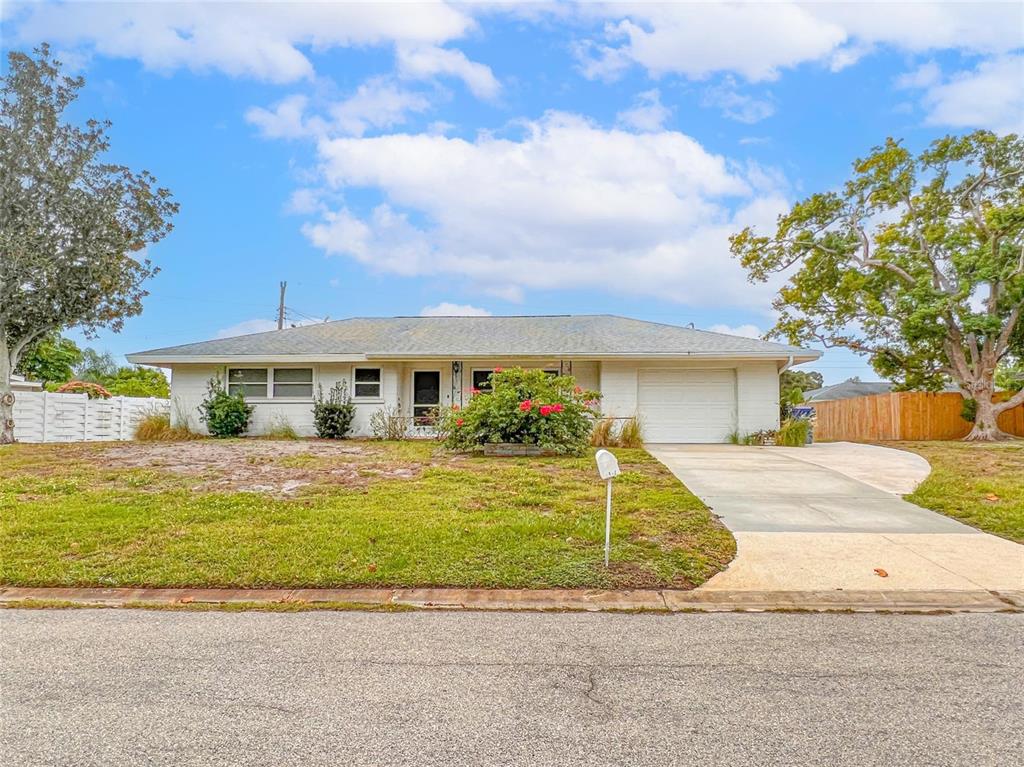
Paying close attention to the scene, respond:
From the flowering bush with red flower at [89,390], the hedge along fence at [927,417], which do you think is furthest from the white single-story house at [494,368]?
the hedge along fence at [927,417]

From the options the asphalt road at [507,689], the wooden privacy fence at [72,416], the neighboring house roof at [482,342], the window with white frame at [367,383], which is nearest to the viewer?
the asphalt road at [507,689]

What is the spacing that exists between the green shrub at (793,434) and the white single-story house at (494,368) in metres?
0.55

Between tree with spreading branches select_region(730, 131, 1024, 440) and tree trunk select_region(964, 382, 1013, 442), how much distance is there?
3cm

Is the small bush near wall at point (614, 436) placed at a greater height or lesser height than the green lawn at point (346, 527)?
greater

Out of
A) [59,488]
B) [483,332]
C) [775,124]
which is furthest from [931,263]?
[59,488]

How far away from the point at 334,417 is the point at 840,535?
1256 centimetres

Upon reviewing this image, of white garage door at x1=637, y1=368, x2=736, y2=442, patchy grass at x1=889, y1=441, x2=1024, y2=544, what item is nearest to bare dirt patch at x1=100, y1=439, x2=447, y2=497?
white garage door at x1=637, y1=368, x2=736, y2=442

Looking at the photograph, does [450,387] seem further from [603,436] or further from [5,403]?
[5,403]

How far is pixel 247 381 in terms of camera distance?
16484mm

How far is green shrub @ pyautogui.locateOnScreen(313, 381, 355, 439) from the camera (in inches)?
617

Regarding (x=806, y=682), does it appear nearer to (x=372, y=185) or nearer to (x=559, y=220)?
(x=372, y=185)

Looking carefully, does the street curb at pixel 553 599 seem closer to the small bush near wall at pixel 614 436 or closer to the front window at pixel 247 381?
the small bush near wall at pixel 614 436

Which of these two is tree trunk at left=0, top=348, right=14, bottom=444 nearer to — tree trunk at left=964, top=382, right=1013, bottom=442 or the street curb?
the street curb

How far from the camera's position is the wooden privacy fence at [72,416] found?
15789 millimetres
